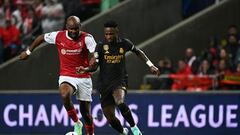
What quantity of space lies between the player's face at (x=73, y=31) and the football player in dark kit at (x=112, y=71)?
1.56 ft

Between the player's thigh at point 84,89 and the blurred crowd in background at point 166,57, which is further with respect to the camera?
the blurred crowd in background at point 166,57

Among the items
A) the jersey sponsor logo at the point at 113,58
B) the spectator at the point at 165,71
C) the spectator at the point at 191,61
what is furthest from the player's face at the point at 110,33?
the spectator at the point at 191,61

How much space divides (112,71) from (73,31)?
1.07 meters

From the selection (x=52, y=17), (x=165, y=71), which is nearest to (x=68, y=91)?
(x=165, y=71)

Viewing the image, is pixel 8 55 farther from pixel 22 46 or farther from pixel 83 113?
pixel 83 113

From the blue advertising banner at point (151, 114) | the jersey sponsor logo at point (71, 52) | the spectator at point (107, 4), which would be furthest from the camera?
the spectator at point (107, 4)

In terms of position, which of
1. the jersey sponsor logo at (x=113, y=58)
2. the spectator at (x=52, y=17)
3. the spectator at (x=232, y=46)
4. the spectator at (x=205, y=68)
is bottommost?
the spectator at (x=205, y=68)

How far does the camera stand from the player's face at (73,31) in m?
18.2

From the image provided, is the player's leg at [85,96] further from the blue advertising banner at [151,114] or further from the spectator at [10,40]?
the spectator at [10,40]

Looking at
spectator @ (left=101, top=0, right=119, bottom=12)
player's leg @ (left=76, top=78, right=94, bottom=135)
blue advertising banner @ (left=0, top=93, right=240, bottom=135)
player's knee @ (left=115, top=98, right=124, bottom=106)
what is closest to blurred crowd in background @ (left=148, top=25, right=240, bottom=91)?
blue advertising banner @ (left=0, top=93, right=240, bottom=135)

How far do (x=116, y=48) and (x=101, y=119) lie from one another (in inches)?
180

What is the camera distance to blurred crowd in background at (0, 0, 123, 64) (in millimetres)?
26234

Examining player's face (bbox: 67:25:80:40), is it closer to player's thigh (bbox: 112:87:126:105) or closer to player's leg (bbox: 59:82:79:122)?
player's leg (bbox: 59:82:79:122)

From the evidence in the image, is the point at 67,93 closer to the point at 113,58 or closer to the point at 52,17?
the point at 113,58
